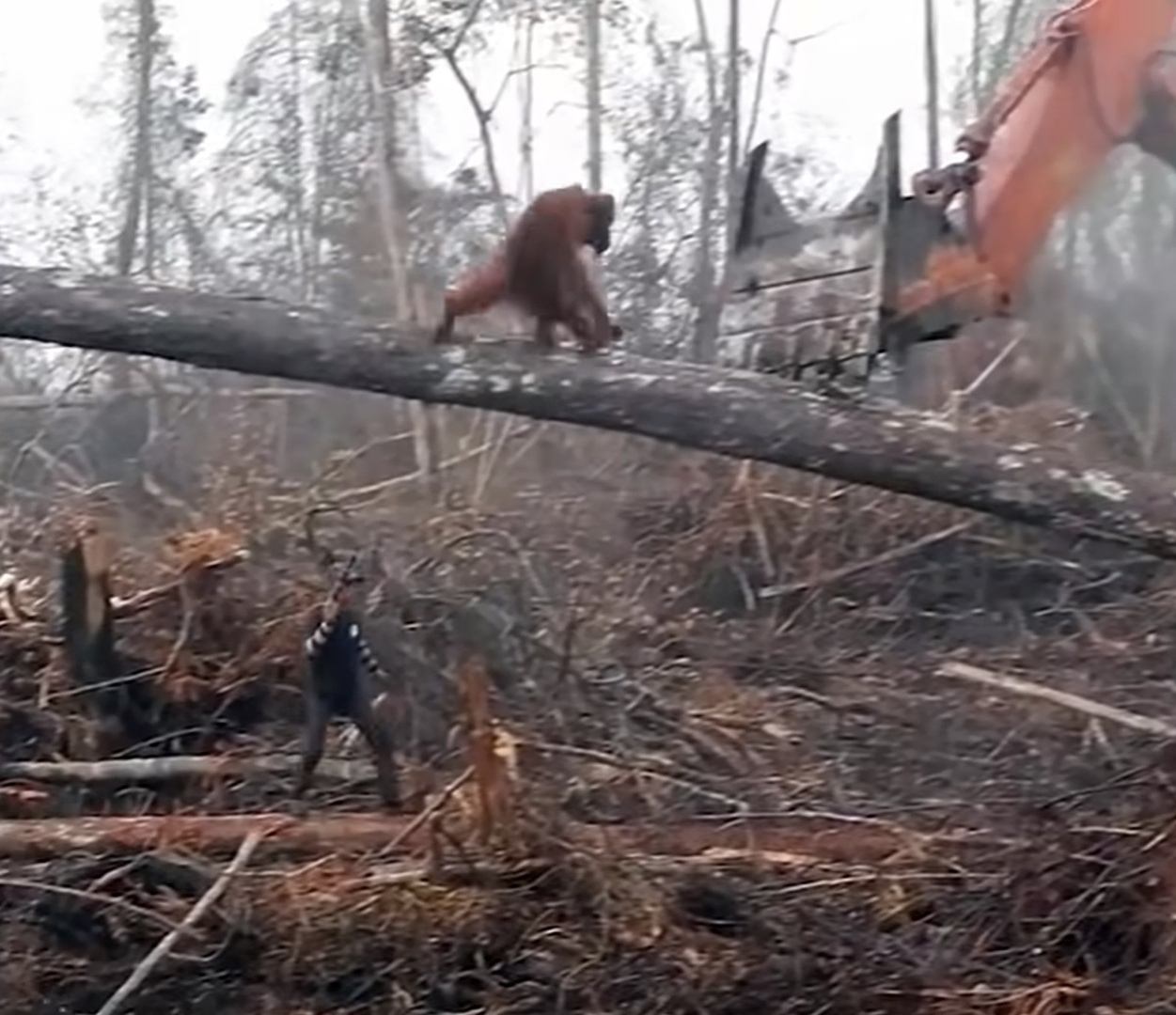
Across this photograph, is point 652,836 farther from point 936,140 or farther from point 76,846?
point 936,140

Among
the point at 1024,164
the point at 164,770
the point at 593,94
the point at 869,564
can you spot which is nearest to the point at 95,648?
the point at 164,770

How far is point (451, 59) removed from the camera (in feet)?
49.5

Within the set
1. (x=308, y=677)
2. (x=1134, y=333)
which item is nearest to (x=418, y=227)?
(x=1134, y=333)

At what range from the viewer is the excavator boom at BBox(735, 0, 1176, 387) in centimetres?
631

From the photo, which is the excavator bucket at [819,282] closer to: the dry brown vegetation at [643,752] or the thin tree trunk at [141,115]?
the dry brown vegetation at [643,752]

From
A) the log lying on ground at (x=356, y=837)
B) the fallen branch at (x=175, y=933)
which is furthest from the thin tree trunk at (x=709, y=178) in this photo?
the fallen branch at (x=175, y=933)

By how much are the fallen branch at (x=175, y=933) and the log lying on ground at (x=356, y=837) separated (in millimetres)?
215

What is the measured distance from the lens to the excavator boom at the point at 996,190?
6.31m

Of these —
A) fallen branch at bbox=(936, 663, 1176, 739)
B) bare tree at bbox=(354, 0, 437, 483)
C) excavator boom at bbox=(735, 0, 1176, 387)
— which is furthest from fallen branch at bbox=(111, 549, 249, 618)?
bare tree at bbox=(354, 0, 437, 483)

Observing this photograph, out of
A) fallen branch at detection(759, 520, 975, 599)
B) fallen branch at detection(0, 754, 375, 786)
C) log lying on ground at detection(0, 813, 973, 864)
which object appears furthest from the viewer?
fallen branch at detection(759, 520, 975, 599)

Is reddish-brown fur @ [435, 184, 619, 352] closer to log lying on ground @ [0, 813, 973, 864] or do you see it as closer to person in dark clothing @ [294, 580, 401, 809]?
person in dark clothing @ [294, 580, 401, 809]

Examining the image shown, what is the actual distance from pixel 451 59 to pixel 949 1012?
11730 mm

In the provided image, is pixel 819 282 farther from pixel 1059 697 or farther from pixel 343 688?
pixel 343 688

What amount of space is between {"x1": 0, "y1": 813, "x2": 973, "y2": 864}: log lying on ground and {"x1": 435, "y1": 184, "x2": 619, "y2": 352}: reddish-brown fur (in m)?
Result: 1.43
